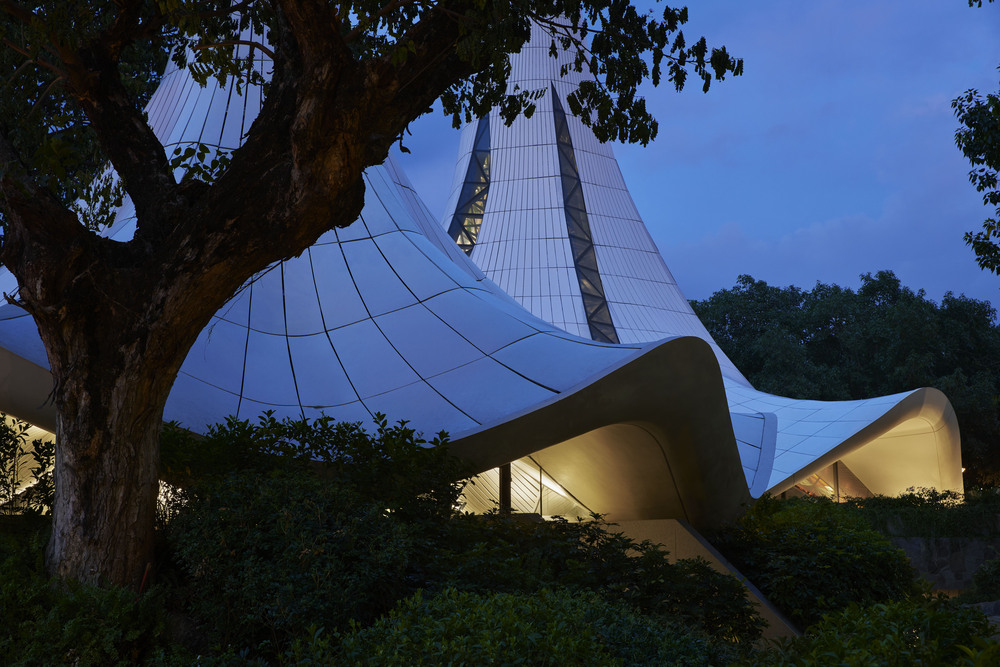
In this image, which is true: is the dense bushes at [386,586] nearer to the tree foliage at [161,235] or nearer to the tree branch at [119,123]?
the tree foliage at [161,235]

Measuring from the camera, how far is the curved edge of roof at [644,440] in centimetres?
732

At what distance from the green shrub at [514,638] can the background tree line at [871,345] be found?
75.6ft

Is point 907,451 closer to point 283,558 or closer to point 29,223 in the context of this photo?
point 283,558

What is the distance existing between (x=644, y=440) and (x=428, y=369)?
2.32m

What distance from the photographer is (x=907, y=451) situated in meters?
18.4

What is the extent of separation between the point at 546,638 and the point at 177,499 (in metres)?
3.38

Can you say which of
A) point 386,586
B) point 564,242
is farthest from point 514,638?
point 564,242

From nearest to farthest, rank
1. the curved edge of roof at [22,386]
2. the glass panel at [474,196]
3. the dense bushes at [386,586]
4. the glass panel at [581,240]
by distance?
the dense bushes at [386,586] → the curved edge of roof at [22,386] → the glass panel at [581,240] → the glass panel at [474,196]

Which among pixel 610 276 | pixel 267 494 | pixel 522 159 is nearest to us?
pixel 267 494

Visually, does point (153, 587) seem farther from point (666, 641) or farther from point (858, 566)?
point (858, 566)

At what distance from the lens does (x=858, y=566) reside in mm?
7418

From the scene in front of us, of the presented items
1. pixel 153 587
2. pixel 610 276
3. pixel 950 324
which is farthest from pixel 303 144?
pixel 950 324

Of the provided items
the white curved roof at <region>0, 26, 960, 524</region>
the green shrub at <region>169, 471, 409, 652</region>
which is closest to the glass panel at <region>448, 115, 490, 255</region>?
the white curved roof at <region>0, 26, 960, 524</region>

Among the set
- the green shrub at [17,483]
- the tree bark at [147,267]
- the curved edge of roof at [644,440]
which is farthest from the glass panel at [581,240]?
the tree bark at [147,267]
